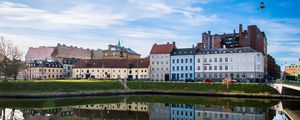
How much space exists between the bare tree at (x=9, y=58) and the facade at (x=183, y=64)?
4164 cm

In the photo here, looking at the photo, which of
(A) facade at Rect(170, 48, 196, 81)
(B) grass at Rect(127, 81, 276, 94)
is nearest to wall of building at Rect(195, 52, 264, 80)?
(A) facade at Rect(170, 48, 196, 81)

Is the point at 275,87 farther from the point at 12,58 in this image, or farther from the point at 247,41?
the point at 12,58

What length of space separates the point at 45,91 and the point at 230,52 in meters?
48.3

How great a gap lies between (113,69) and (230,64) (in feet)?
114

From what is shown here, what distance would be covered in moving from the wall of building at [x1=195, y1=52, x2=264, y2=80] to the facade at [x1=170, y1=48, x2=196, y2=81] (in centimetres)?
153

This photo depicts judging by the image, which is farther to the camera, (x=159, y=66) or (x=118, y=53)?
(x=118, y=53)

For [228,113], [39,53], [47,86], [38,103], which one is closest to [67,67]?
[39,53]

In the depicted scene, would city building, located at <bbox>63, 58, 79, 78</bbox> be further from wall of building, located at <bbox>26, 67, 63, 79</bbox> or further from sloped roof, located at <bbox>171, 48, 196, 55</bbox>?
sloped roof, located at <bbox>171, 48, 196, 55</bbox>

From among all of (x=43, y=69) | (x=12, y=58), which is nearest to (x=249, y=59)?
(x=12, y=58)

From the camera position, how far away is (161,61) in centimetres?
9850

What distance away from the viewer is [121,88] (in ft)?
242

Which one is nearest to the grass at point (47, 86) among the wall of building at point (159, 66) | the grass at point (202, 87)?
the grass at point (202, 87)

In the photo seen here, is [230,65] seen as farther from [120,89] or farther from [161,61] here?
[120,89]

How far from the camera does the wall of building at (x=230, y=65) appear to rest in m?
83.6
